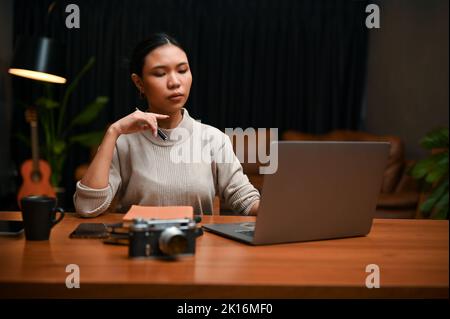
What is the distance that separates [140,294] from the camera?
884mm

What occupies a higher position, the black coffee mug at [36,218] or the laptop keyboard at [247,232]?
the black coffee mug at [36,218]

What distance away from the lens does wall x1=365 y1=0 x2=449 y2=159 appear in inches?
180

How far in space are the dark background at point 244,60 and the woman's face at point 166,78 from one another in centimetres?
323

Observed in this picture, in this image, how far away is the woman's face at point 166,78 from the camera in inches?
65.6

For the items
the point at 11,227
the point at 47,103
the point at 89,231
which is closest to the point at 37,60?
the point at 47,103

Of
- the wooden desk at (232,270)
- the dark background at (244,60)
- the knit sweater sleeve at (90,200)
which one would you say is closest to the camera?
the wooden desk at (232,270)

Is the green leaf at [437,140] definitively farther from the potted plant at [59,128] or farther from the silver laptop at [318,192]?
the potted plant at [59,128]

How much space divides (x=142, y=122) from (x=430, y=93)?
12.3 ft

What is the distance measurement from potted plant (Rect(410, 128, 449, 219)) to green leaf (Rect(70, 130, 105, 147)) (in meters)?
2.70

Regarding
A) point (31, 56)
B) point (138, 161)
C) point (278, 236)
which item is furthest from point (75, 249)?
point (31, 56)

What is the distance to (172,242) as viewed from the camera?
101 cm

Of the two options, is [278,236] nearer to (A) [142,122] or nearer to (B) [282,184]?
(B) [282,184]

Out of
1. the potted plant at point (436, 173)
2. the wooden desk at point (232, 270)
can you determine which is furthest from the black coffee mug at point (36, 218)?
the potted plant at point (436, 173)

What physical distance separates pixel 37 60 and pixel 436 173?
2.94 meters
